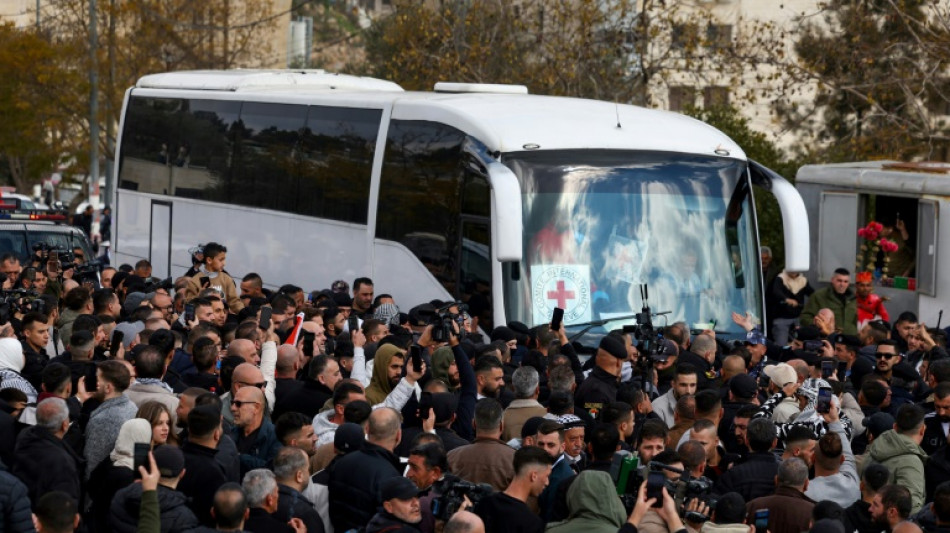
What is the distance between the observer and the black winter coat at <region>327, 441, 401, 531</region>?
830 centimetres

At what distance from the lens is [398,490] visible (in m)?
7.52

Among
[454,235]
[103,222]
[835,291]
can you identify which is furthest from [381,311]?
[103,222]

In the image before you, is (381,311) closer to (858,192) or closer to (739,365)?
(739,365)

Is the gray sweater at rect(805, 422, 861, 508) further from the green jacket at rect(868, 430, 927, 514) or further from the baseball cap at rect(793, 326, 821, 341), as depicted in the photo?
the baseball cap at rect(793, 326, 821, 341)

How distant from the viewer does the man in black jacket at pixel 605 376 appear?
10.8 m

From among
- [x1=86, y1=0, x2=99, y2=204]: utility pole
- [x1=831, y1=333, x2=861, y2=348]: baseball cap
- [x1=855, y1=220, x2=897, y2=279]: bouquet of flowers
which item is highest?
[x1=86, y1=0, x2=99, y2=204]: utility pole

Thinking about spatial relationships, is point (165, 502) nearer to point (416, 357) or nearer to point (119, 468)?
point (119, 468)

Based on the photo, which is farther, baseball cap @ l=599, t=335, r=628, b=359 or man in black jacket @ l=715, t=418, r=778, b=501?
baseball cap @ l=599, t=335, r=628, b=359

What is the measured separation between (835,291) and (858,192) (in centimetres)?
354

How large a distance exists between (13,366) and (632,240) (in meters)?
6.57

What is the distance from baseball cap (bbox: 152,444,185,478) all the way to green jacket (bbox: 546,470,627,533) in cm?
181

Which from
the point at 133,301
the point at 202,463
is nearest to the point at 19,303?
the point at 133,301

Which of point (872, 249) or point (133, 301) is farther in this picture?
point (872, 249)

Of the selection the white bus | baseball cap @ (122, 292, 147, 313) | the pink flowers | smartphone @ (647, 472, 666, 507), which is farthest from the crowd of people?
the pink flowers
